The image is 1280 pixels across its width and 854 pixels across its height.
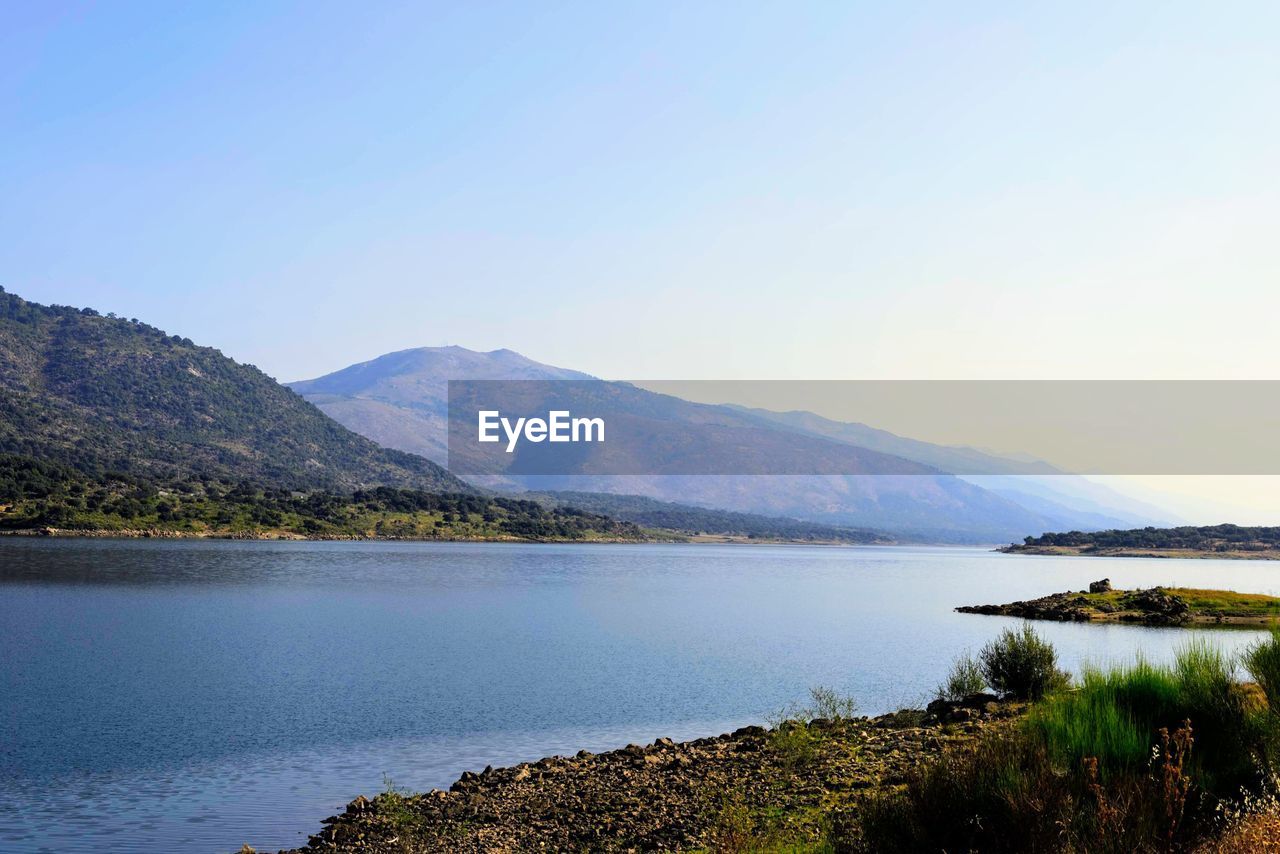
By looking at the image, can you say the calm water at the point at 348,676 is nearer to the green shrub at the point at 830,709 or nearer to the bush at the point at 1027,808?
the green shrub at the point at 830,709

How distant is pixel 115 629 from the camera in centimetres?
5078

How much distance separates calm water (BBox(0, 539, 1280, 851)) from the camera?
71.9ft

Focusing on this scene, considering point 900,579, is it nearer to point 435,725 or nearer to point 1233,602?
point 1233,602

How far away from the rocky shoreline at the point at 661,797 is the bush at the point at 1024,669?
5.01 metres

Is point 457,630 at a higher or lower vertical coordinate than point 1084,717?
lower

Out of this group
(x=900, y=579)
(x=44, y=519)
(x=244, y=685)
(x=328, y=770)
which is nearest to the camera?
(x=328, y=770)

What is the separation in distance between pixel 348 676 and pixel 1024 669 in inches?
937

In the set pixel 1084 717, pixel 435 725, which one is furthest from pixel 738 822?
pixel 435 725

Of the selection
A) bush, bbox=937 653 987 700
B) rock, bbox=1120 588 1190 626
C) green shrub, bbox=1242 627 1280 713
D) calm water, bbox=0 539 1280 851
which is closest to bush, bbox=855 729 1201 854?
green shrub, bbox=1242 627 1280 713

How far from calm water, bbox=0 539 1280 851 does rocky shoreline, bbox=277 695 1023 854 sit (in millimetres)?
2107

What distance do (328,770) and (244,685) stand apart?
44.9ft

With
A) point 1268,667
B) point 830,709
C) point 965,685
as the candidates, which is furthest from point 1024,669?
point 1268,667

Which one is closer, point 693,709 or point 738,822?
point 738,822

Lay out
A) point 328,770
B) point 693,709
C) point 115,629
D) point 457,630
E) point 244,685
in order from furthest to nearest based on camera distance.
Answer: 1. point 457,630
2. point 115,629
3. point 244,685
4. point 693,709
5. point 328,770
